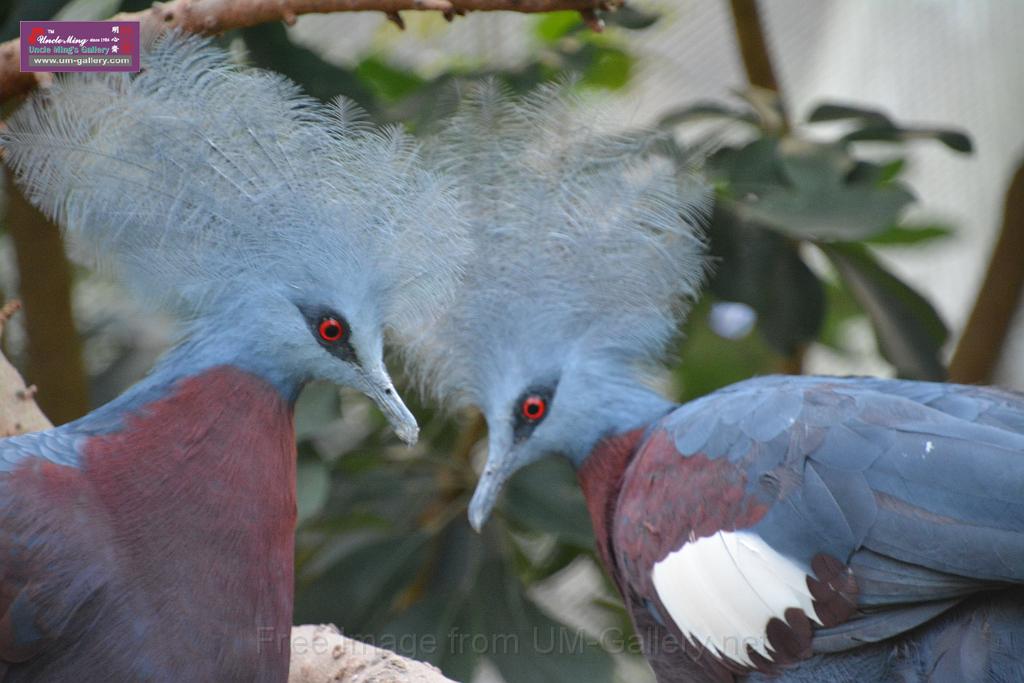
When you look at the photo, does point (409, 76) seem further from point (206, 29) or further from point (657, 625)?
point (657, 625)

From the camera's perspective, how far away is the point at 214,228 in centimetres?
131

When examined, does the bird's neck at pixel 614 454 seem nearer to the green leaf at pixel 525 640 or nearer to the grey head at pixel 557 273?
the grey head at pixel 557 273

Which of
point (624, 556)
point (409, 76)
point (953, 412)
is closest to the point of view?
point (953, 412)

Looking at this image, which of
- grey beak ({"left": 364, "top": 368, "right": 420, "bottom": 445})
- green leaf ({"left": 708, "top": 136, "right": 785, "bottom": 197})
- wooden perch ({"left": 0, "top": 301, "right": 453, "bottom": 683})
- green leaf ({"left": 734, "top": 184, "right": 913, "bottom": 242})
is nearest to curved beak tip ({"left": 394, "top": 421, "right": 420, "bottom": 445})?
grey beak ({"left": 364, "top": 368, "right": 420, "bottom": 445})

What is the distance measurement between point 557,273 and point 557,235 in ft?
0.20

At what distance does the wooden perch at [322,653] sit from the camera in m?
1.40

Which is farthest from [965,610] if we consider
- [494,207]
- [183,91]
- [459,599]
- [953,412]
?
[183,91]

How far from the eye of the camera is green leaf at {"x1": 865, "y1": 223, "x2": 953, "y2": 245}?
2.46 meters

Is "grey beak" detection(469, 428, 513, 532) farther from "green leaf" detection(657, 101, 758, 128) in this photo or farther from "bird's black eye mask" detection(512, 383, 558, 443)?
"green leaf" detection(657, 101, 758, 128)

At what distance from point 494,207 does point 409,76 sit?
2.80 ft

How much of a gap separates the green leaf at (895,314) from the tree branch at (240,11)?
1016 millimetres

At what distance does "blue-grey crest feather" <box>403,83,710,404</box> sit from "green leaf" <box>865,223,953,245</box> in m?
0.85

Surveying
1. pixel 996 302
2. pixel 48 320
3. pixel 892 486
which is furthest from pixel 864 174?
pixel 48 320

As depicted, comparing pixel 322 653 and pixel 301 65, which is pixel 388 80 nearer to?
pixel 301 65
